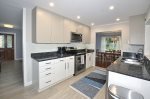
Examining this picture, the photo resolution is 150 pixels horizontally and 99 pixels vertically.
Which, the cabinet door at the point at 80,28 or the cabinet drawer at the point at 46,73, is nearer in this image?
the cabinet drawer at the point at 46,73

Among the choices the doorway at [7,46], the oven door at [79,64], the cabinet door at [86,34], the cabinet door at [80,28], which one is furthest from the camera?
the doorway at [7,46]

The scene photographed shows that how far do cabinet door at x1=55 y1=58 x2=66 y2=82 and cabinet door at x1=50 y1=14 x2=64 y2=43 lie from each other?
77 cm

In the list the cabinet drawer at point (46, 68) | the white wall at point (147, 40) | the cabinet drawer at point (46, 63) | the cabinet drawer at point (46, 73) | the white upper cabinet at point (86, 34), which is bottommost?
the cabinet drawer at point (46, 73)

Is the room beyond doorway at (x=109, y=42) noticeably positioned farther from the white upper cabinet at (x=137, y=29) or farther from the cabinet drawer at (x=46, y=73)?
the cabinet drawer at (x=46, y=73)

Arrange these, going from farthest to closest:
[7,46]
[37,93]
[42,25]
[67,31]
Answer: [7,46]
[67,31]
[42,25]
[37,93]

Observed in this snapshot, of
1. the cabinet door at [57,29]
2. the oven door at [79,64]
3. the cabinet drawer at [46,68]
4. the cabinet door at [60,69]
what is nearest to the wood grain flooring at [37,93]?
the cabinet door at [60,69]

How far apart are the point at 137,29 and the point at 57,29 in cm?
277

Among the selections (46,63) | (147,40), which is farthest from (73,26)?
(147,40)

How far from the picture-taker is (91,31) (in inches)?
209

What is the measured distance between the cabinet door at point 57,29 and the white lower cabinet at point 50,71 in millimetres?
760

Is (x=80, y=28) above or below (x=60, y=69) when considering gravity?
above

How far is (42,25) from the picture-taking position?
2.71 meters

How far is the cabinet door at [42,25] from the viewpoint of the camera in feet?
→ 8.47

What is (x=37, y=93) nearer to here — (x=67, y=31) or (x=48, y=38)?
(x=48, y=38)
